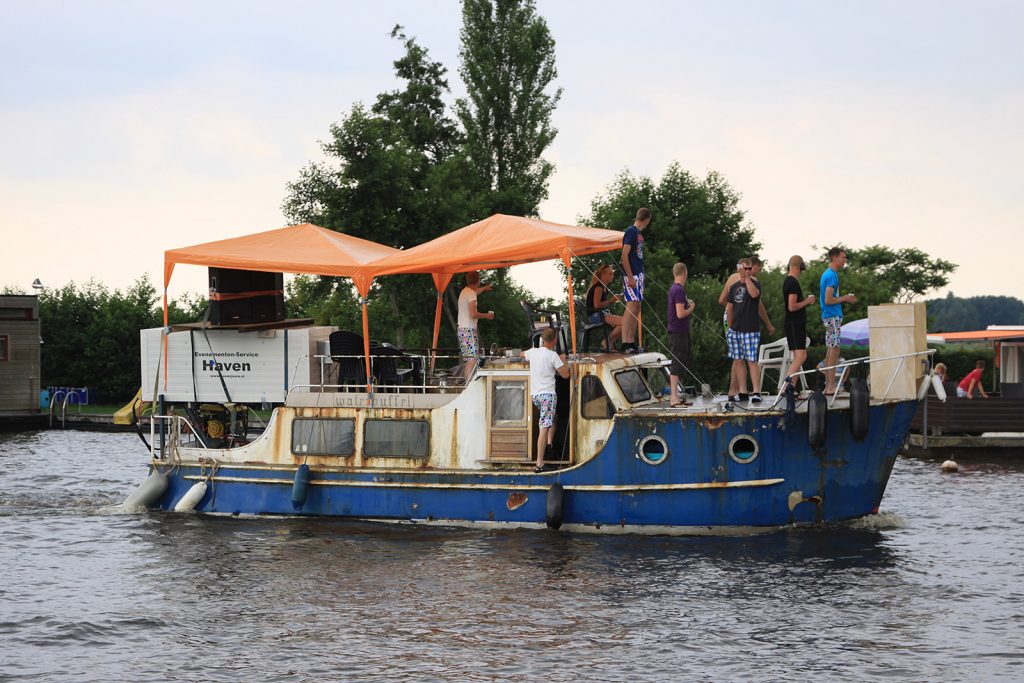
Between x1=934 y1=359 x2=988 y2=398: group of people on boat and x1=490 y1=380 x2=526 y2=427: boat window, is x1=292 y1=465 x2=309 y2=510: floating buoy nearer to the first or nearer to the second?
x1=490 y1=380 x2=526 y2=427: boat window

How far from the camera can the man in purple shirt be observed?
1997 cm

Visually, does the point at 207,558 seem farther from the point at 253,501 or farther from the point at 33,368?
the point at 33,368

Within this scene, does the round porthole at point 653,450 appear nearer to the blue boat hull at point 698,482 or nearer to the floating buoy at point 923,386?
the blue boat hull at point 698,482

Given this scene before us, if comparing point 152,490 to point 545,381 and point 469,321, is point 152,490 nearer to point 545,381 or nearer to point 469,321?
point 469,321

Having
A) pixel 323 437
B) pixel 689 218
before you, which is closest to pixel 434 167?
pixel 689 218

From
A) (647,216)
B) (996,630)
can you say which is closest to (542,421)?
(647,216)

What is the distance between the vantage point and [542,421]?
19.5 metres

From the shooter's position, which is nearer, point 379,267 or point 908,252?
point 379,267

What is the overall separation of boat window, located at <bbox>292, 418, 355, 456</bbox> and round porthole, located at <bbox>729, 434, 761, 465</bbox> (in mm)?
6482

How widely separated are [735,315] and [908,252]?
75.7 m

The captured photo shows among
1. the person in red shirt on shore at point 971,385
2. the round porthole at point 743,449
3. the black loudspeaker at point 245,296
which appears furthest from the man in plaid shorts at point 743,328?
the person in red shirt on shore at point 971,385

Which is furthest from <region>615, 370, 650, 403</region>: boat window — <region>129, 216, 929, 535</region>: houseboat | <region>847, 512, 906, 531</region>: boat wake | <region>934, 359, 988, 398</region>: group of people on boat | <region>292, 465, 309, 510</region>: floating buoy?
<region>934, 359, 988, 398</region>: group of people on boat

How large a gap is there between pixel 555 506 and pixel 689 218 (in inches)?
1846

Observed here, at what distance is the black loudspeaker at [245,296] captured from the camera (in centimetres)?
2202
